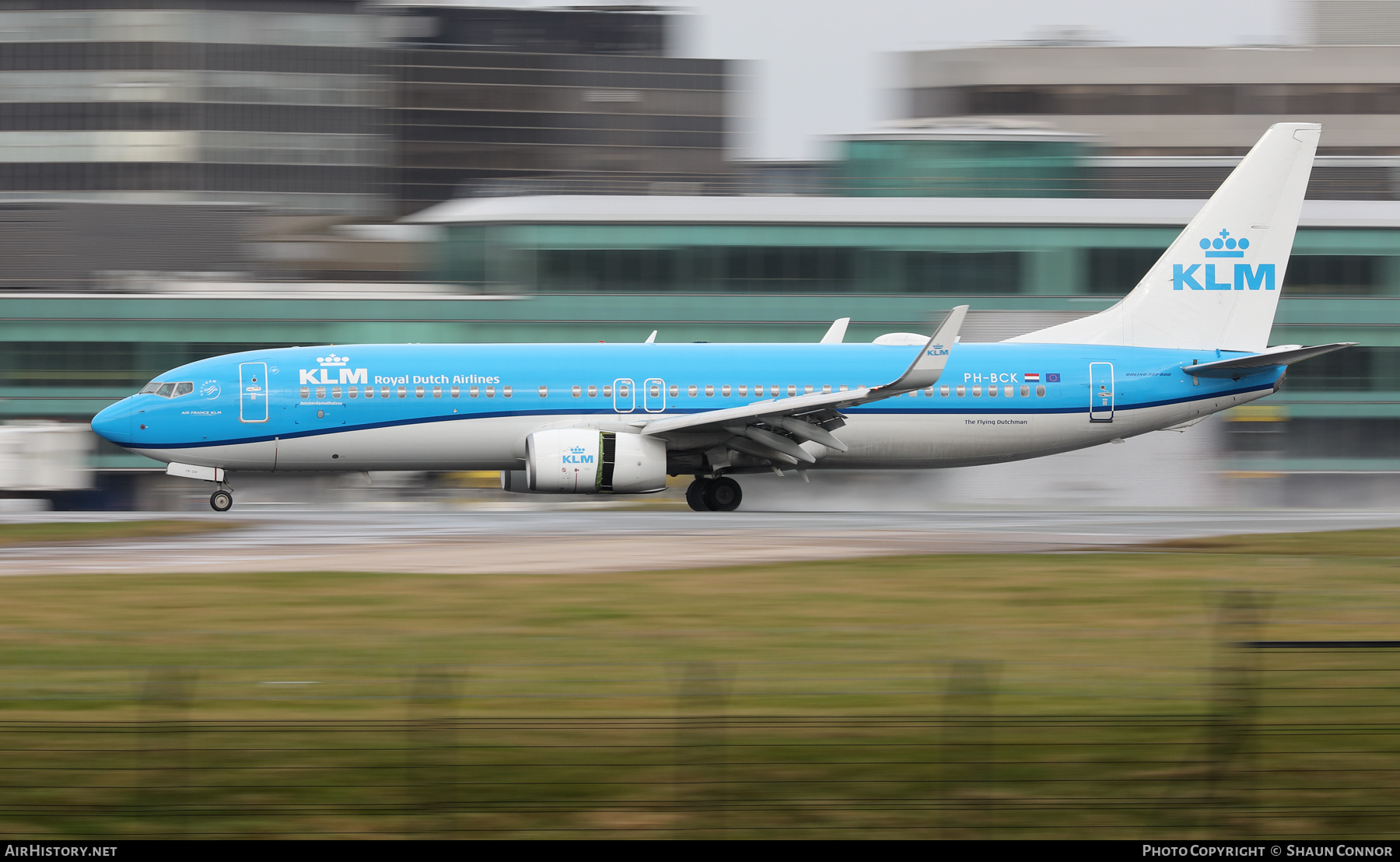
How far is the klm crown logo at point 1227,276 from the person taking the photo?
34531 mm

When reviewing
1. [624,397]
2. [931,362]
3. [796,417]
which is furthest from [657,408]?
[931,362]

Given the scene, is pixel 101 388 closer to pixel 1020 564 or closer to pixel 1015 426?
pixel 1015 426

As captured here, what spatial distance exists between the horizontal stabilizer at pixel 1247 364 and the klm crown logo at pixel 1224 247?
2.60m

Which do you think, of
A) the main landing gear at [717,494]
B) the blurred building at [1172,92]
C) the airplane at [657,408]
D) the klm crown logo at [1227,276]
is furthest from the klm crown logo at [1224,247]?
the blurred building at [1172,92]

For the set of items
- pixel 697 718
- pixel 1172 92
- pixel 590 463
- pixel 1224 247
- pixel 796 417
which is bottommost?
pixel 590 463

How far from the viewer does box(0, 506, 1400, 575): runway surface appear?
21484mm

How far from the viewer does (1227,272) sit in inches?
1367

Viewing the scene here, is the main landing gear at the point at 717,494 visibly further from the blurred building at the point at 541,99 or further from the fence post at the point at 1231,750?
the blurred building at the point at 541,99

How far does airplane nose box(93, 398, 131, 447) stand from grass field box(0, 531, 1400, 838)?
15136mm

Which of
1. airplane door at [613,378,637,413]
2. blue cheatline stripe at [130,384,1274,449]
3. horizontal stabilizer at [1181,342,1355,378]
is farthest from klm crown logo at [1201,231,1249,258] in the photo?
airplane door at [613,378,637,413]

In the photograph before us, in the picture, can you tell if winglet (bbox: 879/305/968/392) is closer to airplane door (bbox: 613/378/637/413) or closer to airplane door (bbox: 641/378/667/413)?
airplane door (bbox: 641/378/667/413)

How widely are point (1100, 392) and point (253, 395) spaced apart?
1745 cm

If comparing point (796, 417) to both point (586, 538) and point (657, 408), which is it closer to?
→ point (657, 408)

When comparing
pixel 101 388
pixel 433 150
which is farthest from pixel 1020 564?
pixel 433 150
